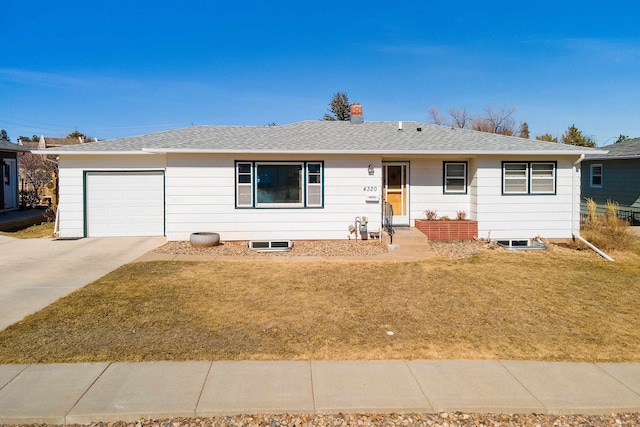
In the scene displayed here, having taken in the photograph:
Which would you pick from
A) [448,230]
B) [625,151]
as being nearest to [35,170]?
[448,230]

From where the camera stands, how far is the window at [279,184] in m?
13.9

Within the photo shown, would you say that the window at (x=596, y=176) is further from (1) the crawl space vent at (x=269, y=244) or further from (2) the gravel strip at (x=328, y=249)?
(1) the crawl space vent at (x=269, y=244)

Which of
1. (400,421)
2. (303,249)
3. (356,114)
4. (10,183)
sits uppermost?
(356,114)

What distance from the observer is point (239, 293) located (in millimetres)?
8102

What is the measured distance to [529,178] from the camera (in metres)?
14.4

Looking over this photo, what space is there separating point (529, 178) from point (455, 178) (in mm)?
2189

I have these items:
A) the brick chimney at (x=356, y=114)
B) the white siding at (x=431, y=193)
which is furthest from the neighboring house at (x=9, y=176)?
the white siding at (x=431, y=193)

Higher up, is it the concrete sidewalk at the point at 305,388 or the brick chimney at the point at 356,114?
the brick chimney at the point at 356,114

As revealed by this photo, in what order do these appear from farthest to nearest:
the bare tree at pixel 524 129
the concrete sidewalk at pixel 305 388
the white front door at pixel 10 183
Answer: the bare tree at pixel 524 129
the white front door at pixel 10 183
the concrete sidewalk at pixel 305 388

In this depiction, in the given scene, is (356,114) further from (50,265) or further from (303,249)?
(50,265)

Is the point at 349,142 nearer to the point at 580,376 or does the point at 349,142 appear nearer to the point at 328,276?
the point at 328,276

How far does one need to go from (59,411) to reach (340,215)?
10.6 metres

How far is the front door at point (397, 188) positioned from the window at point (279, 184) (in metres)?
2.40

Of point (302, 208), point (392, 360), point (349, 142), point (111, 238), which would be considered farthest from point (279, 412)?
point (111, 238)
